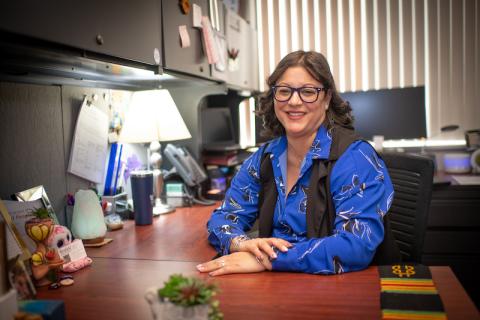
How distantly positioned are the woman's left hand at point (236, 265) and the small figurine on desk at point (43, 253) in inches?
15.4

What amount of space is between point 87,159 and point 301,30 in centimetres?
220

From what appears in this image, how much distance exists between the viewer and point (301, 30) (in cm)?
339

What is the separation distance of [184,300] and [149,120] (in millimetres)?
1300

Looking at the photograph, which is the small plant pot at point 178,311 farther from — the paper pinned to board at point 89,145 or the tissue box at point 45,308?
the paper pinned to board at point 89,145

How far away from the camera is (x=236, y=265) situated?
1.20 metres

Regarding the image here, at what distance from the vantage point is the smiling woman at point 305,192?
1.21 meters

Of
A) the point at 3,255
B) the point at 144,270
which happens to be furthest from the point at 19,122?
the point at 3,255

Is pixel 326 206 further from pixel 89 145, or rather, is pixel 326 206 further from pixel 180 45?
pixel 89 145

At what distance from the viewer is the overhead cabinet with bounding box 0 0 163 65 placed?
0.91 m

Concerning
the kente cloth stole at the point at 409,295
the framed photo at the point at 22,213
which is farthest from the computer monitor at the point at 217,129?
the kente cloth stole at the point at 409,295

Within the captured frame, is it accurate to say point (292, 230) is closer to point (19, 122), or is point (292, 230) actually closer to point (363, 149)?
point (363, 149)

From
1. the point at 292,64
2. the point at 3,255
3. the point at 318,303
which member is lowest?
the point at 318,303

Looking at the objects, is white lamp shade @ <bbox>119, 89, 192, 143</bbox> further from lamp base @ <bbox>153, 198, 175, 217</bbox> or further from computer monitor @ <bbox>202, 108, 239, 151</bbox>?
computer monitor @ <bbox>202, 108, 239, 151</bbox>

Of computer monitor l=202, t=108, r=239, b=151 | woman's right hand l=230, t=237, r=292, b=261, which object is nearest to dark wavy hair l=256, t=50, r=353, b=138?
woman's right hand l=230, t=237, r=292, b=261
